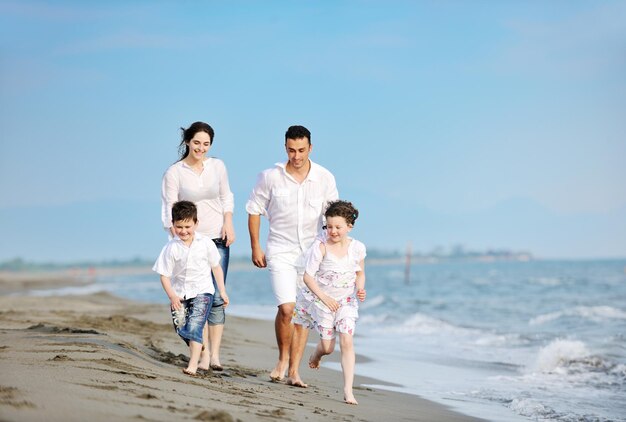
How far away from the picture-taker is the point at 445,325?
17328mm

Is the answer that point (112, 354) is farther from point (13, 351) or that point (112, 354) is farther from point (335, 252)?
point (335, 252)

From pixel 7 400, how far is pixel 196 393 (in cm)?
138

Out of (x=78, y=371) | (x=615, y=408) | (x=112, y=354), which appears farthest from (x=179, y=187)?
(x=615, y=408)

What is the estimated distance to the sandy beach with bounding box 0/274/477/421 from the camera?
4.16 m

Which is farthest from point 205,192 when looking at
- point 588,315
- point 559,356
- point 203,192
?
point 588,315

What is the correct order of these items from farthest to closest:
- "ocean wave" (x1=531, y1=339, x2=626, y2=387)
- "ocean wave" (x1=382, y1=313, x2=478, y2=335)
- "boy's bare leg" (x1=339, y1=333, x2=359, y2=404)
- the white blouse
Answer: "ocean wave" (x1=382, y1=313, x2=478, y2=335), "ocean wave" (x1=531, y1=339, x2=626, y2=387), the white blouse, "boy's bare leg" (x1=339, y1=333, x2=359, y2=404)

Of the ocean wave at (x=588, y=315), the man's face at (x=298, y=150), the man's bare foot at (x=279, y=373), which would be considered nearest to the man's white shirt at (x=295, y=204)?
the man's face at (x=298, y=150)

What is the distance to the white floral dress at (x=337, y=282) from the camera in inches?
241

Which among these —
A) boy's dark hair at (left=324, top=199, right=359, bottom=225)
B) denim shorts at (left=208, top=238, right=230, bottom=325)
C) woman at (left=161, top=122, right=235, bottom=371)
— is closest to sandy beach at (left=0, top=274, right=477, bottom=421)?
denim shorts at (left=208, top=238, right=230, bottom=325)

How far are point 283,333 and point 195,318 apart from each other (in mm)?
759

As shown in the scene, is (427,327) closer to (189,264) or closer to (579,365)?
(579,365)

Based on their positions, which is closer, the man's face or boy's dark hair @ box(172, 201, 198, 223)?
boy's dark hair @ box(172, 201, 198, 223)

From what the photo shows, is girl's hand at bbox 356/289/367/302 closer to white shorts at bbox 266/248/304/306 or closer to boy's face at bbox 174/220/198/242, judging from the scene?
white shorts at bbox 266/248/304/306

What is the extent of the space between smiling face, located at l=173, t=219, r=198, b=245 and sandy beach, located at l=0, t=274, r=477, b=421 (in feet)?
3.20
